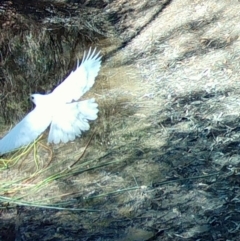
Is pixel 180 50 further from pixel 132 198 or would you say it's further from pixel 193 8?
pixel 132 198

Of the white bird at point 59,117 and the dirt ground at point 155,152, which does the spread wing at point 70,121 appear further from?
the dirt ground at point 155,152

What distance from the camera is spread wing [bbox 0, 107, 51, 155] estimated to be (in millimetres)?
3479

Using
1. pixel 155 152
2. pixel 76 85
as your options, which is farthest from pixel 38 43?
pixel 155 152

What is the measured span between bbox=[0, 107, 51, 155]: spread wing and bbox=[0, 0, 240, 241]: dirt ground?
0.40 ft

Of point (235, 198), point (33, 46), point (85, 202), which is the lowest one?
point (235, 198)

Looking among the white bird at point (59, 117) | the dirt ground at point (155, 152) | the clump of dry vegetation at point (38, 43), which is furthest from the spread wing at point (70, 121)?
the clump of dry vegetation at point (38, 43)

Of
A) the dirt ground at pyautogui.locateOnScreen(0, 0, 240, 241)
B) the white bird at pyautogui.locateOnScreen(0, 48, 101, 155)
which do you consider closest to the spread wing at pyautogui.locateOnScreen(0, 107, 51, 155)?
the white bird at pyautogui.locateOnScreen(0, 48, 101, 155)

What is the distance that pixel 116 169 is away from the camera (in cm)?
338

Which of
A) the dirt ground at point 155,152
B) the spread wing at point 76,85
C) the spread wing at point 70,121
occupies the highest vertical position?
the spread wing at point 76,85

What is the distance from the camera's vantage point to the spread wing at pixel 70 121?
344 centimetres

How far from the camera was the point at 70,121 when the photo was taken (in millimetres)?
3441

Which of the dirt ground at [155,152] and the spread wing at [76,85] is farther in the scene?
the spread wing at [76,85]

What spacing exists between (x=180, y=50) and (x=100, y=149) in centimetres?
107

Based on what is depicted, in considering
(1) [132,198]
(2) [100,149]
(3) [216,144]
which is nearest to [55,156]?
(2) [100,149]
